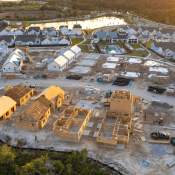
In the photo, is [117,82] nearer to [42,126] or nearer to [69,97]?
[69,97]

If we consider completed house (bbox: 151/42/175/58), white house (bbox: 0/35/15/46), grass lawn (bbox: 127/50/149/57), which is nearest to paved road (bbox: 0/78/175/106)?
grass lawn (bbox: 127/50/149/57)

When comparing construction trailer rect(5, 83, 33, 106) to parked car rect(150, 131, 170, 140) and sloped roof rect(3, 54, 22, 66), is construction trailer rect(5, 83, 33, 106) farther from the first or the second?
parked car rect(150, 131, 170, 140)

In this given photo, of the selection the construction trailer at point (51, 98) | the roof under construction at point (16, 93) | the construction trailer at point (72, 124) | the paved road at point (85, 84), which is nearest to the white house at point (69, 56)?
the paved road at point (85, 84)

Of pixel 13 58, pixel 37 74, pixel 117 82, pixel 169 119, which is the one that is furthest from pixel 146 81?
pixel 13 58

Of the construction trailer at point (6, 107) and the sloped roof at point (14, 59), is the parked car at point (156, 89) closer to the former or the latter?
the construction trailer at point (6, 107)

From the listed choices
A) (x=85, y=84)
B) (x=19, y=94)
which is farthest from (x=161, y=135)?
(x=19, y=94)

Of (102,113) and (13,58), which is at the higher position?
(13,58)
